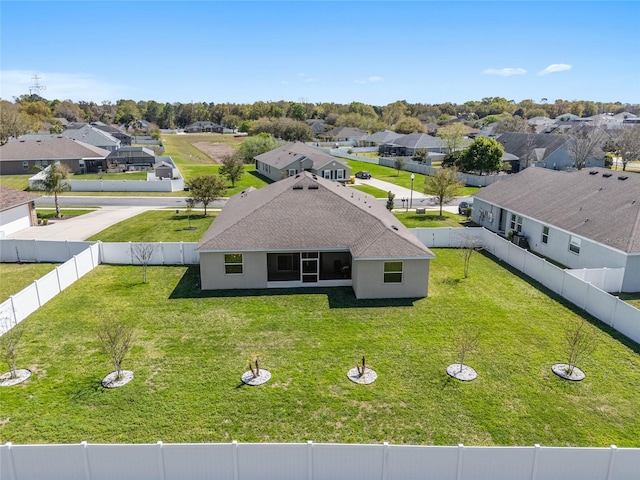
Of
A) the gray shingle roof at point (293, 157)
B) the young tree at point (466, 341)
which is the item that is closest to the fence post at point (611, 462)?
the young tree at point (466, 341)

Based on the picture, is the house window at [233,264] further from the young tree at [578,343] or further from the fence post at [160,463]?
the young tree at [578,343]

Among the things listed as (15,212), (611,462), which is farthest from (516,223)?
(15,212)

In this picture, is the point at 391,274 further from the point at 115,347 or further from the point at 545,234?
the point at 545,234

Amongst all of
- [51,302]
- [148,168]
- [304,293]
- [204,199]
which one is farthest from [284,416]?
[148,168]

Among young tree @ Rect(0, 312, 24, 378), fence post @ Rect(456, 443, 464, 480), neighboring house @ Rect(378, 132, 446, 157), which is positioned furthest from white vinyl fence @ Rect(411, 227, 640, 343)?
neighboring house @ Rect(378, 132, 446, 157)

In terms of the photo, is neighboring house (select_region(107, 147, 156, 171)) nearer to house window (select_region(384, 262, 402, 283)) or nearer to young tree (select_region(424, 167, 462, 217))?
young tree (select_region(424, 167, 462, 217))
